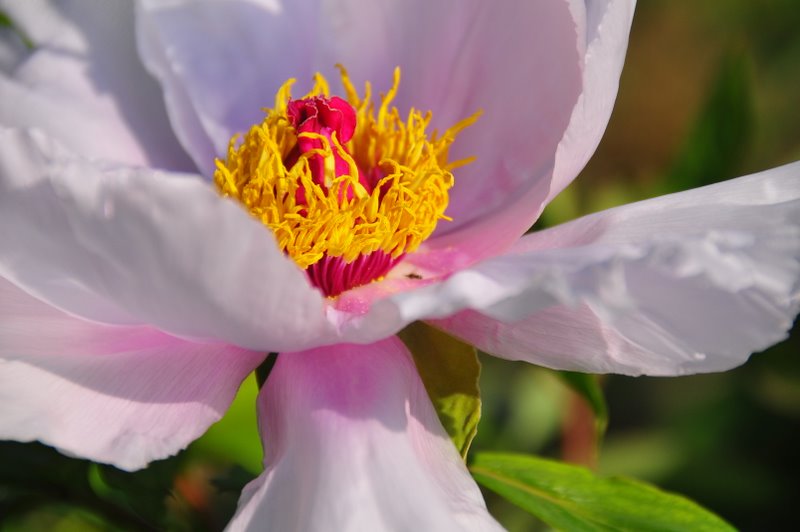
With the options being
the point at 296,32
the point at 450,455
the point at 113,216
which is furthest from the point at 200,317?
the point at 296,32

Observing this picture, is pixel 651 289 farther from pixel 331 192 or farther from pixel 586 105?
pixel 331 192

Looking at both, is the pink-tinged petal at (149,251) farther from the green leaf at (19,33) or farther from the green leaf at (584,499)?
the green leaf at (19,33)

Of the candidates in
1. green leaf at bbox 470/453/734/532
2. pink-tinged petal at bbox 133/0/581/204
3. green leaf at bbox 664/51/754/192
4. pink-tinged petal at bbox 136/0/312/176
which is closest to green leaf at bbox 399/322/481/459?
green leaf at bbox 470/453/734/532

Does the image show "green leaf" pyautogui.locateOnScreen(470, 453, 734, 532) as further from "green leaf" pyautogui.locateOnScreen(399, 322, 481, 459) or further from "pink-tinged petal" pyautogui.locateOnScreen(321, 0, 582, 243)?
"pink-tinged petal" pyautogui.locateOnScreen(321, 0, 582, 243)

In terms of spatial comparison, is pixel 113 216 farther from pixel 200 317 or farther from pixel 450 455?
pixel 450 455

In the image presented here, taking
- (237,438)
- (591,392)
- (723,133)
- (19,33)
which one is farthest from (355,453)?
(723,133)
